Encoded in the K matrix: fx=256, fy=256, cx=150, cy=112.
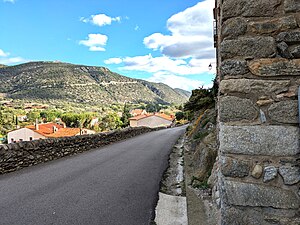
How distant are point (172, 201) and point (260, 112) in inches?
109

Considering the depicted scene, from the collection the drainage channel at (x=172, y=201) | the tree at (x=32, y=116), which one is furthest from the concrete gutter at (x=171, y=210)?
the tree at (x=32, y=116)

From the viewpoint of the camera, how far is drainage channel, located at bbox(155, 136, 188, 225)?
3687 millimetres

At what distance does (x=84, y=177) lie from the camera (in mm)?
6289

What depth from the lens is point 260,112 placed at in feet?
7.24

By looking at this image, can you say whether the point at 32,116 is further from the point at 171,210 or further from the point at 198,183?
the point at 171,210

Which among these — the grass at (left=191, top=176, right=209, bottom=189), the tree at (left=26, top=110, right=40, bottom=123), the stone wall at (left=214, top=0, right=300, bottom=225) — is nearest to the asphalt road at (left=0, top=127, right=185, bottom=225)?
the grass at (left=191, top=176, right=209, bottom=189)

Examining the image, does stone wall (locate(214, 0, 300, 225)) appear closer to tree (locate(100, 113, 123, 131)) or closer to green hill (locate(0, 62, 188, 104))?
tree (locate(100, 113, 123, 131))

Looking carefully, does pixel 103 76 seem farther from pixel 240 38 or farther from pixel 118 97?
pixel 240 38

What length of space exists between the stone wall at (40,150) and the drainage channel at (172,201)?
4.11 metres

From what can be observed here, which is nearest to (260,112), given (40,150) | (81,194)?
(81,194)

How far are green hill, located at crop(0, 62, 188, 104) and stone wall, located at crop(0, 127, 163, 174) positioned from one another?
7856 cm

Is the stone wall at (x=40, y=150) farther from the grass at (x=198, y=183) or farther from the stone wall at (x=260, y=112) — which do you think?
the stone wall at (x=260, y=112)

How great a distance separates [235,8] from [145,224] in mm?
2878

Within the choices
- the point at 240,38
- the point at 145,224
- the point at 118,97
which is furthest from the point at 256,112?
the point at 118,97
